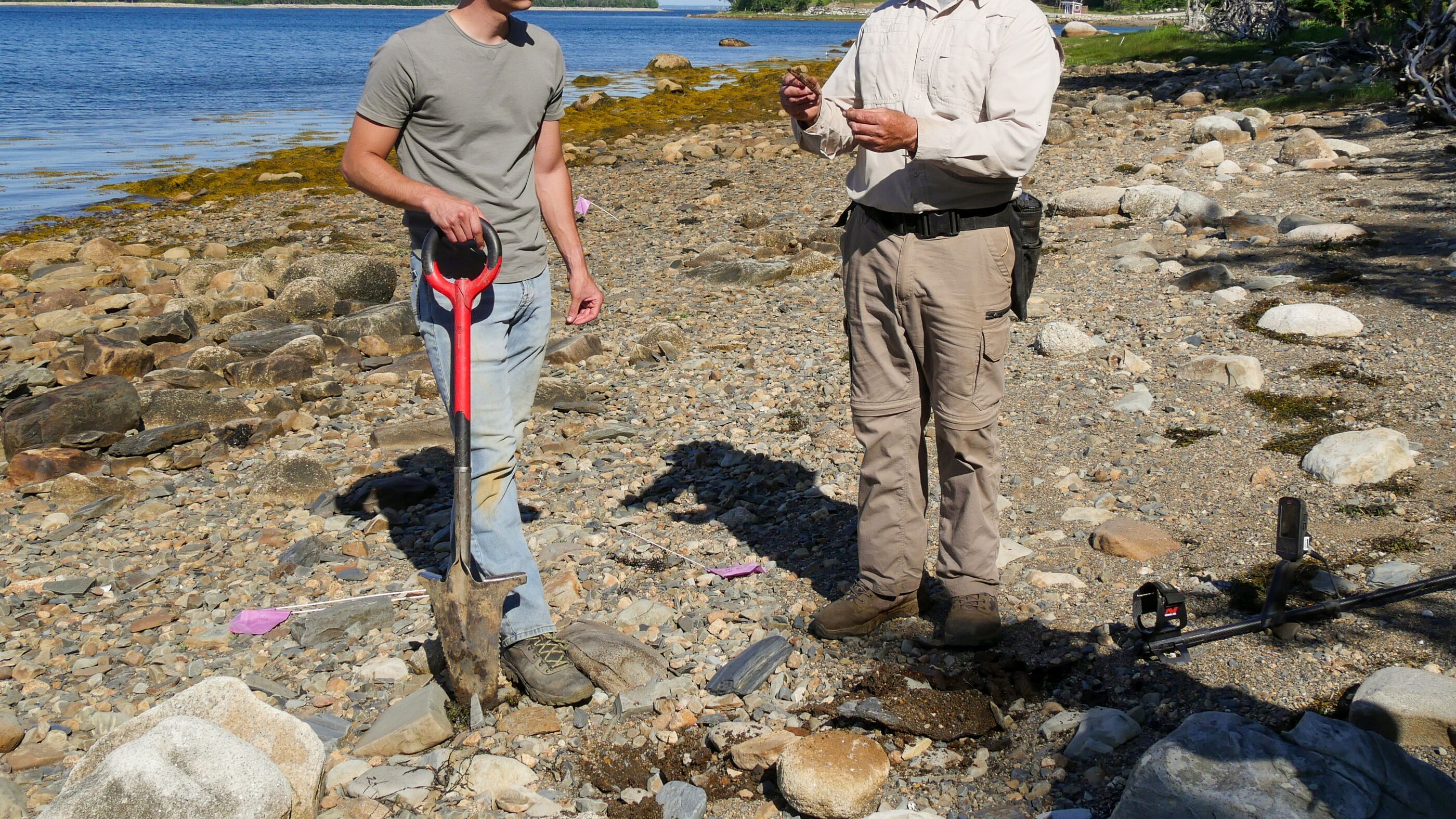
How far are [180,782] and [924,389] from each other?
→ 8.47 feet

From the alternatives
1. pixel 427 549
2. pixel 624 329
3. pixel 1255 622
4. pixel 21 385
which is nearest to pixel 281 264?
pixel 21 385

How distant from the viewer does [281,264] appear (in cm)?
1188

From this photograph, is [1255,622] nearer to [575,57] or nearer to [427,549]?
[427,549]

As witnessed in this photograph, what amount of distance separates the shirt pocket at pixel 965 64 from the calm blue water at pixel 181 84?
55.1ft

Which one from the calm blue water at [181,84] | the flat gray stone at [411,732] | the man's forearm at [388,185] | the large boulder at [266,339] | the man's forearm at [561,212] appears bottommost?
the calm blue water at [181,84]

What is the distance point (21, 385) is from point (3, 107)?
95.5ft

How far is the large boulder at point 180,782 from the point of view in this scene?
2.79m

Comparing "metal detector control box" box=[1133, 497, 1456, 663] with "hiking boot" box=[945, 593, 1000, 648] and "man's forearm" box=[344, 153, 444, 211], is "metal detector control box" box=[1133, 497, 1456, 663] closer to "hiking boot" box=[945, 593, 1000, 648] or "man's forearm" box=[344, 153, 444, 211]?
"hiking boot" box=[945, 593, 1000, 648]

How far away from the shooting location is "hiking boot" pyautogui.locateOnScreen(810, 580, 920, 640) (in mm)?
4008

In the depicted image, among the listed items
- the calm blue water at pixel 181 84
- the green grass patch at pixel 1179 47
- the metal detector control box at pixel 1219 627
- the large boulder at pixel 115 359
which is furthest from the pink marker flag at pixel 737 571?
the green grass patch at pixel 1179 47

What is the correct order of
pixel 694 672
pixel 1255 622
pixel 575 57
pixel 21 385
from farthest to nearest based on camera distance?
pixel 575 57
pixel 21 385
pixel 694 672
pixel 1255 622

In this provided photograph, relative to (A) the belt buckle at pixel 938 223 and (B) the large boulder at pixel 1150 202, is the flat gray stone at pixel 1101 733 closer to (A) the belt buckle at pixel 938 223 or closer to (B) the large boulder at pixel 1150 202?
(A) the belt buckle at pixel 938 223

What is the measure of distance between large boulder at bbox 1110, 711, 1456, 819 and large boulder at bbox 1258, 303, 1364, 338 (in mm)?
4744

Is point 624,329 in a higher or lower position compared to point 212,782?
lower
